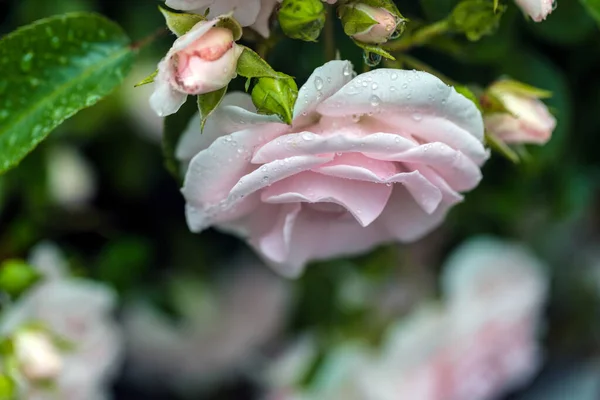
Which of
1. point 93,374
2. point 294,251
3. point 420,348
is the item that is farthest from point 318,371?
point 294,251

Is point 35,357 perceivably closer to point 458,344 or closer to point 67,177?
point 67,177

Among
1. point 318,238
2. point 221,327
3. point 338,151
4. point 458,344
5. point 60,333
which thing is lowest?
point 221,327

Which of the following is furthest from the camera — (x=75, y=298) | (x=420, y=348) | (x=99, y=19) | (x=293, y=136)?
(x=420, y=348)

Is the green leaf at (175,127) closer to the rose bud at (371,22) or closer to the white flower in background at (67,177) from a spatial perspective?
the rose bud at (371,22)

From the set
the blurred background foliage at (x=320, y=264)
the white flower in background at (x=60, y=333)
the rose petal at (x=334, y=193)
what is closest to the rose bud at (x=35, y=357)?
the white flower in background at (x=60, y=333)

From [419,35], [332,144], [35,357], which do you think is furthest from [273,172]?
[35,357]

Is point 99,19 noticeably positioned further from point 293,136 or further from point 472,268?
point 472,268

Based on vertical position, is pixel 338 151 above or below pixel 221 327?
above
